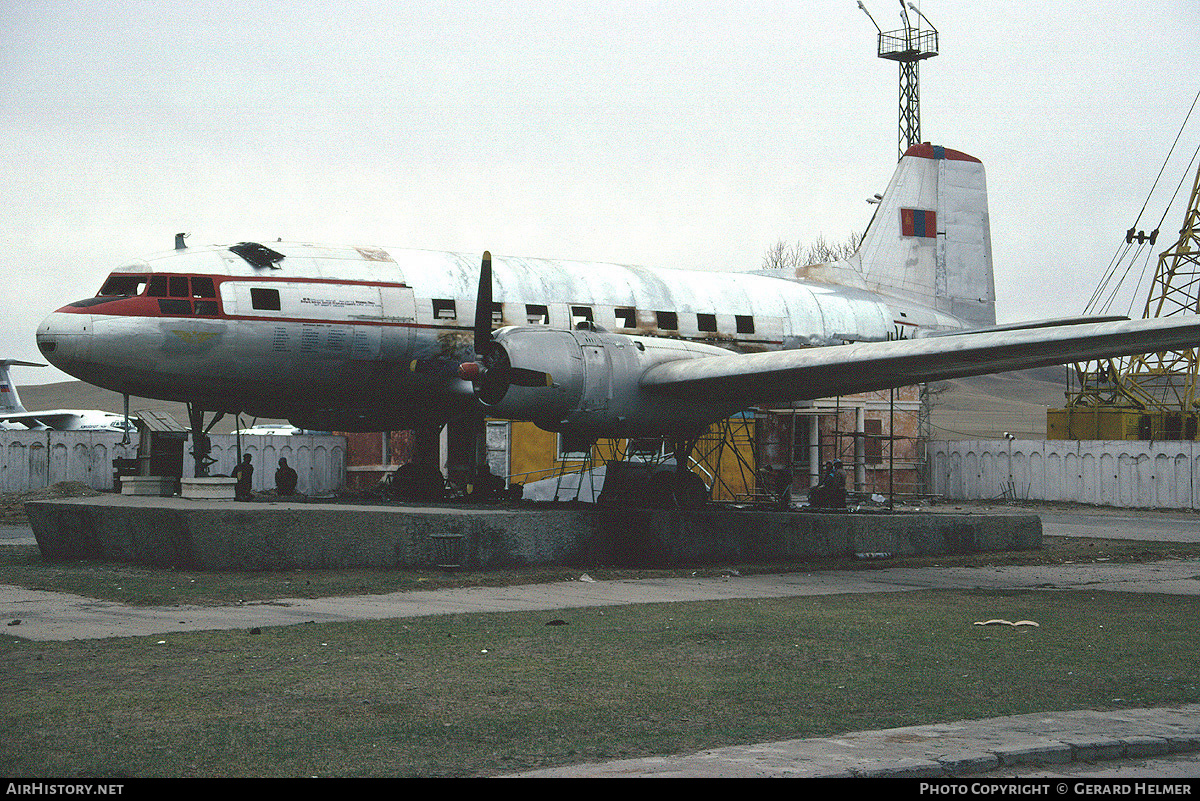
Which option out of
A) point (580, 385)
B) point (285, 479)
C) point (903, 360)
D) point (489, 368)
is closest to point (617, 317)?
Result: point (580, 385)

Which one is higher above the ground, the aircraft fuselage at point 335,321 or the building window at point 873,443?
the aircraft fuselage at point 335,321

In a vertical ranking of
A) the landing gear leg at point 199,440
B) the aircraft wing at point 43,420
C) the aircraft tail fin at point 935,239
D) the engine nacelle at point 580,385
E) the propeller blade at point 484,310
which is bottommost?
the aircraft wing at point 43,420

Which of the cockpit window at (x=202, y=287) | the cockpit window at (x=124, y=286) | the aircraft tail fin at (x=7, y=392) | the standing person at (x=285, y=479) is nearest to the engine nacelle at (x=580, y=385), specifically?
the cockpit window at (x=202, y=287)

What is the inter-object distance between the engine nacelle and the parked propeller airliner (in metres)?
0.03

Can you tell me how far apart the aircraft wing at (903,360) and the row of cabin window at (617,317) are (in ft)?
11.3

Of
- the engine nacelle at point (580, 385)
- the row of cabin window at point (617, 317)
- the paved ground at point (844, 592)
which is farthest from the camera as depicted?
the row of cabin window at point (617, 317)

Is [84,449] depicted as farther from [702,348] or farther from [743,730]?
[743,730]

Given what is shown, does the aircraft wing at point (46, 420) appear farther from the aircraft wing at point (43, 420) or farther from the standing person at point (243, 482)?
the standing person at point (243, 482)

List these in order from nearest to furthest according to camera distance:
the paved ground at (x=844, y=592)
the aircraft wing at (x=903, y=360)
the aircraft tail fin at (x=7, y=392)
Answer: the paved ground at (x=844, y=592) < the aircraft wing at (x=903, y=360) < the aircraft tail fin at (x=7, y=392)

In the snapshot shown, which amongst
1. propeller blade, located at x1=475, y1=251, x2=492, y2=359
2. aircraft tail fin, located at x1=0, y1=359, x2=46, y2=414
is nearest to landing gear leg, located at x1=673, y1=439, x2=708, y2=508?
propeller blade, located at x1=475, y1=251, x2=492, y2=359

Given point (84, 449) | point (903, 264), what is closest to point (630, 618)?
point (903, 264)

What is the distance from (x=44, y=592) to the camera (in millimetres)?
13047

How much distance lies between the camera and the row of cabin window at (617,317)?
67.1 feet

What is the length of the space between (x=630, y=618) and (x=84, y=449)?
34126mm
